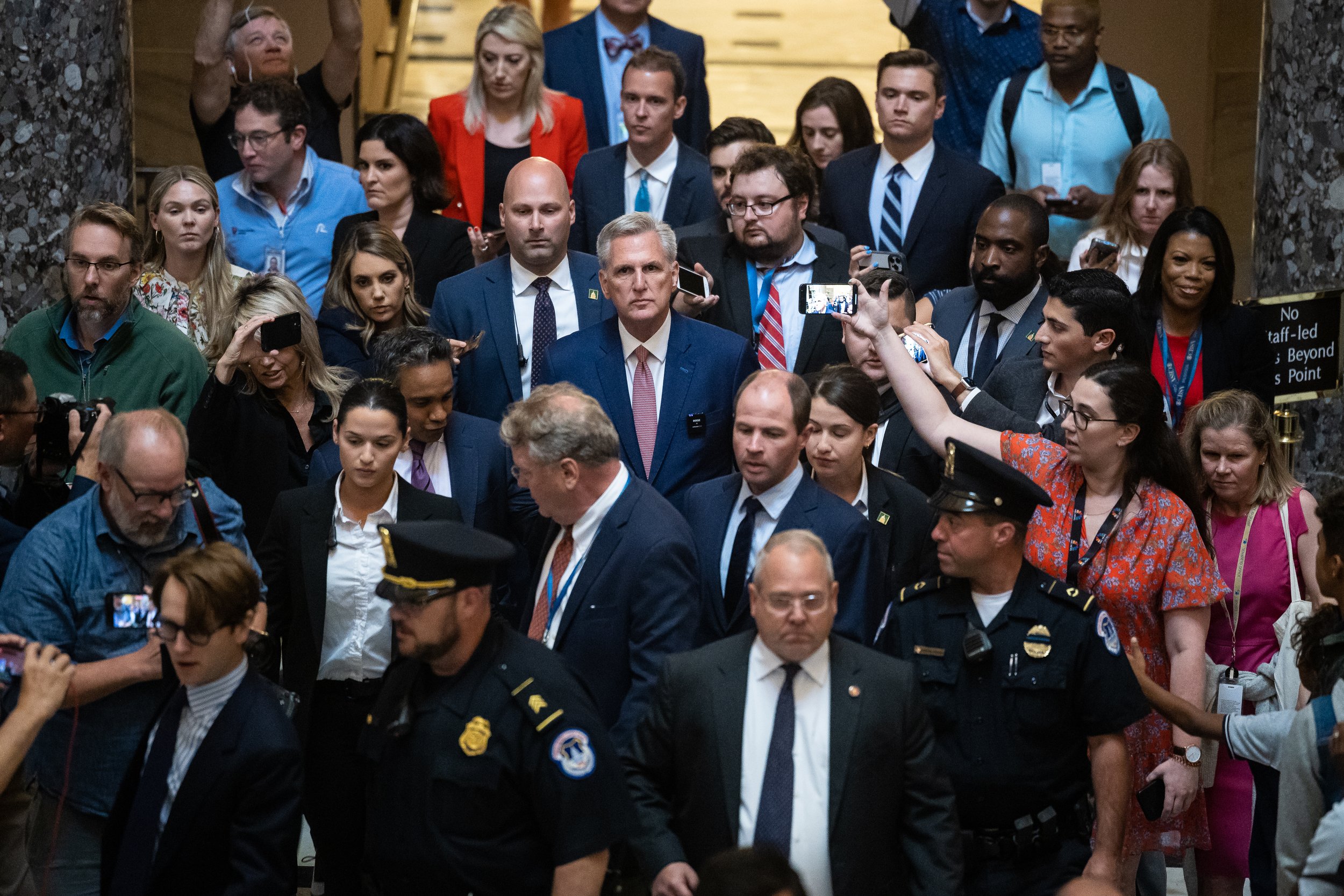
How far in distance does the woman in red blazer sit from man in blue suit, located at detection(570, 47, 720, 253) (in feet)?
1.10

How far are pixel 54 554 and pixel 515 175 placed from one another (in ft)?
8.20

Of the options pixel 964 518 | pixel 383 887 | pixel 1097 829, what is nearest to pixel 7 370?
pixel 383 887

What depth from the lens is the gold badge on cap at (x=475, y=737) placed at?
12.2ft

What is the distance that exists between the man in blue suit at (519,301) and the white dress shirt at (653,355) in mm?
411

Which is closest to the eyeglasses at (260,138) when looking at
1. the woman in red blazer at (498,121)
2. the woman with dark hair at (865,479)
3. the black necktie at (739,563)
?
the woman in red blazer at (498,121)

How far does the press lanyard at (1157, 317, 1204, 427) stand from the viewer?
610 cm

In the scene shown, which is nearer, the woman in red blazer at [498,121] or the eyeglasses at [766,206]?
the eyeglasses at [766,206]

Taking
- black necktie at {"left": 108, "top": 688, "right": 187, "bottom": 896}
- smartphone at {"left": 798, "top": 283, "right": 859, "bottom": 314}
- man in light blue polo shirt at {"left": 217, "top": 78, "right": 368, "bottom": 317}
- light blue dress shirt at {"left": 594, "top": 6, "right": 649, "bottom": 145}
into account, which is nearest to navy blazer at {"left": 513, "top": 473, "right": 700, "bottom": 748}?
black necktie at {"left": 108, "top": 688, "right": 187, "bottom": 896}

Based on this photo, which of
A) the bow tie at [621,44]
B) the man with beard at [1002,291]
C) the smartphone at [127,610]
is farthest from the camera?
the bow tie at [621,44]

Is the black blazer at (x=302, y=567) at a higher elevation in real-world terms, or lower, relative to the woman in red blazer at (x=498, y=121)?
lower

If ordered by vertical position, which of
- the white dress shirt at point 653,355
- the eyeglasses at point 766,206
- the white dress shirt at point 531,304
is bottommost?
the white dress shirt at point 653,355

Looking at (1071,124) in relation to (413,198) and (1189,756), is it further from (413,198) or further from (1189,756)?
(1189,756)

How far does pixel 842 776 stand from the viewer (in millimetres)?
3893

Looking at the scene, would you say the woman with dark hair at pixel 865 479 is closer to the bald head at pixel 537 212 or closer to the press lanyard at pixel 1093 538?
the press lanyard at pixel 1093 538
